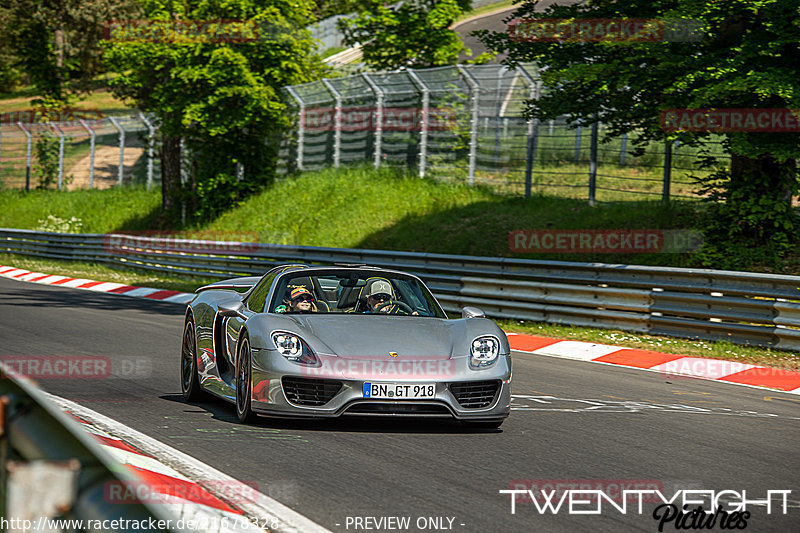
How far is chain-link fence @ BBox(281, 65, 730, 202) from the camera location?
1956 centimetres

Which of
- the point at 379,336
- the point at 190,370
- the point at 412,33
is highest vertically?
the point at 412,33

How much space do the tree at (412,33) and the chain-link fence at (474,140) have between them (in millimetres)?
3265

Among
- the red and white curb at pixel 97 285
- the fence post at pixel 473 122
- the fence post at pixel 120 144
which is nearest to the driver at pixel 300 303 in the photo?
the red and white curb at pixel 97 285

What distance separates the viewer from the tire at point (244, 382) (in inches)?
272

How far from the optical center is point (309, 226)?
2680 centimetres

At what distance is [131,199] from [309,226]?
13.2m

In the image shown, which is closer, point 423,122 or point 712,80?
point 712,80

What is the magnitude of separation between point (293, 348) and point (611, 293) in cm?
827

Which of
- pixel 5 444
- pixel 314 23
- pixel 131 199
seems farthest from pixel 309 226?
pixel 5 444

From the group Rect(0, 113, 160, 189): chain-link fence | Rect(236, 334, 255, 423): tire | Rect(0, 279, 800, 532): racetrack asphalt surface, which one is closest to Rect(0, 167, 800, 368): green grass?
Rect(0, 113, 160, 189): chain-link fence

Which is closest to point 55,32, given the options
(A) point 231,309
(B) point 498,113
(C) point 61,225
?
(C) point 61,225

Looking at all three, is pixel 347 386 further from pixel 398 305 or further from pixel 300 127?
pixel 300 127

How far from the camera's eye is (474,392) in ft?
22.7

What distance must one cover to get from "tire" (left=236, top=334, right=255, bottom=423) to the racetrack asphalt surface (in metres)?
0.11
